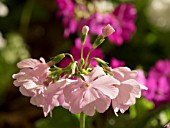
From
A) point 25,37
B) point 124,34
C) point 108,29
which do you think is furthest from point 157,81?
point 25,37

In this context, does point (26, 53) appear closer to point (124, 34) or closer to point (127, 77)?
point (124, 34)

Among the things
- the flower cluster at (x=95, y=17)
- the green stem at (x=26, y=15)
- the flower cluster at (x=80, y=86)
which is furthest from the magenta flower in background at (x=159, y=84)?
the green stem at (x=26, y=15)

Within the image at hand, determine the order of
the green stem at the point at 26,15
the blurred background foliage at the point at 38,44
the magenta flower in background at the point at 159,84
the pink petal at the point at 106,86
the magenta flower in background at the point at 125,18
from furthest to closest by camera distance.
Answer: the green stem at the point at 26,15
the blurred background foliage at the point at 38,44
the magenta flower in background at the point at 125,18
the magenta flower in background at the point at 159,84
the pink petal at the point at 106,86

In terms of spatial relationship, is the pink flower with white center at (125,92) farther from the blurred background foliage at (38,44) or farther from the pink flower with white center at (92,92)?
the blurred background foliage at (38,44)

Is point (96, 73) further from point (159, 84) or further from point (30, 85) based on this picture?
point (159, 84)

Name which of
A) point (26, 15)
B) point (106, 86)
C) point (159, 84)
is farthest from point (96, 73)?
point (26, 15)

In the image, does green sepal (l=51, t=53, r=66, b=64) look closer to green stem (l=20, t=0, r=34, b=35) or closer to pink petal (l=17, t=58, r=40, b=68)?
pink petal (l=17, t=58, r=40, b=68)

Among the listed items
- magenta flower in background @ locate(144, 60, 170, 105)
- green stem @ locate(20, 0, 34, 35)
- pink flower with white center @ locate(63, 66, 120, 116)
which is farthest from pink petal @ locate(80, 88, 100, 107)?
green stem @ locate(20, 0, 34, 35)
